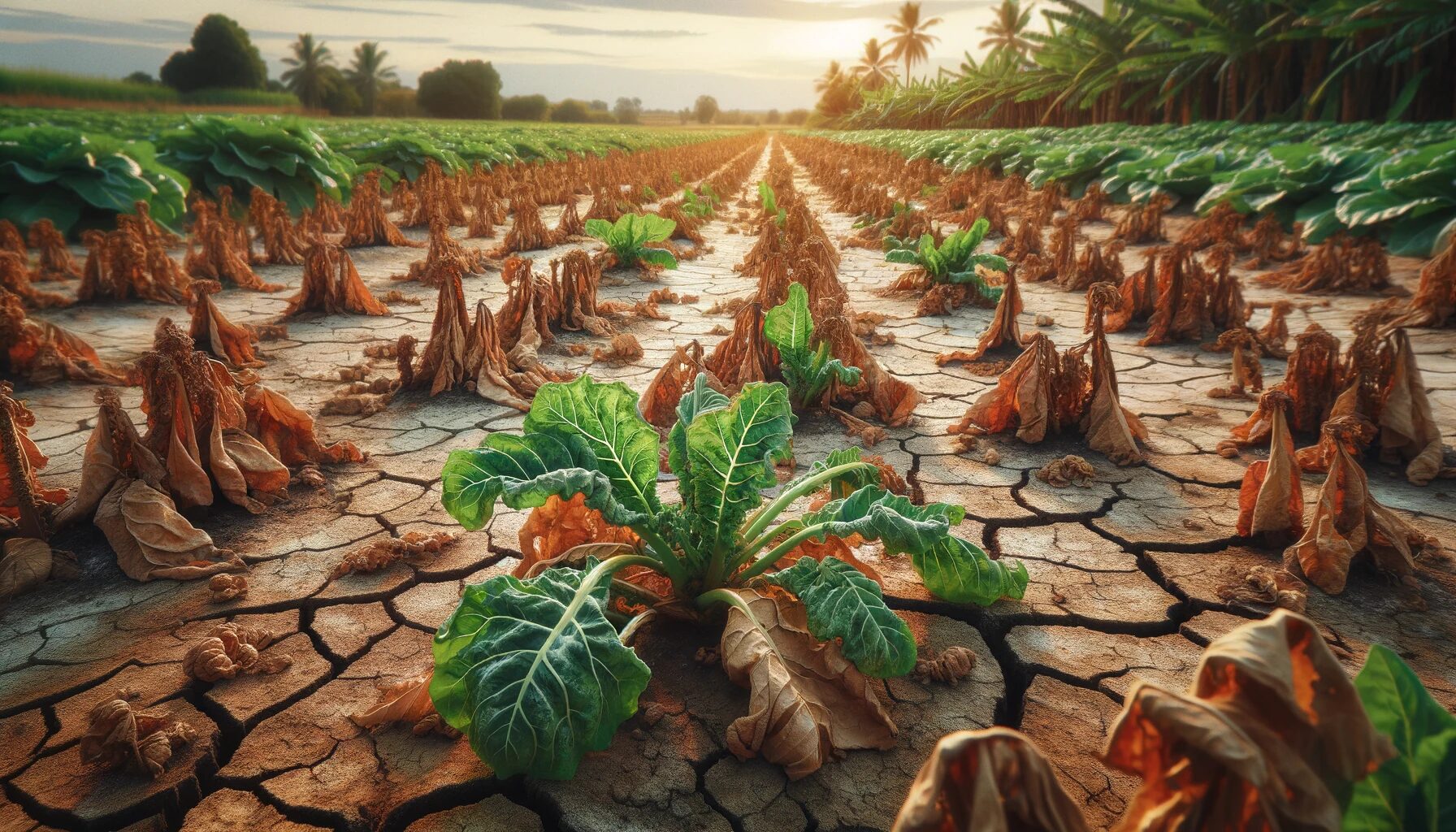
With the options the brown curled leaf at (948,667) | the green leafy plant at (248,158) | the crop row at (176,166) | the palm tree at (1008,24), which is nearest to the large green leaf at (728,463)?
the brown curled leaf at (948,667)

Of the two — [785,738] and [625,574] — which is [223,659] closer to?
[625,574]

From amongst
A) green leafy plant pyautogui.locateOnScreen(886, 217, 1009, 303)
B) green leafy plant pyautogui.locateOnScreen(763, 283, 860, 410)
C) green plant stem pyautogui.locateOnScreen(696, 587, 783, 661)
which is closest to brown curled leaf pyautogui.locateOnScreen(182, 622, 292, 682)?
green plant stem pyautogui.locateOnScreen(696, 587, 783, 661)

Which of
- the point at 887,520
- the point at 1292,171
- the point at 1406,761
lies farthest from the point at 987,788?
the point at 1292,171

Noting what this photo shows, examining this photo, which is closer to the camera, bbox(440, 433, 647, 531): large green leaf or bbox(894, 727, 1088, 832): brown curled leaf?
bbox(894, 727, 1088, 832): brown curled leaf

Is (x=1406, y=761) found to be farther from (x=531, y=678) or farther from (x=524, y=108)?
(x=524, y=108)

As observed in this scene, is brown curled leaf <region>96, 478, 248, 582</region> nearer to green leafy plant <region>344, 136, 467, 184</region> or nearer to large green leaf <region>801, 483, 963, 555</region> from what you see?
large green leaf <region>801, 483, 963, 555</region>

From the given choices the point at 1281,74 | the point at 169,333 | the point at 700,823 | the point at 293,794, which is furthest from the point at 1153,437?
the point at 1281,74
